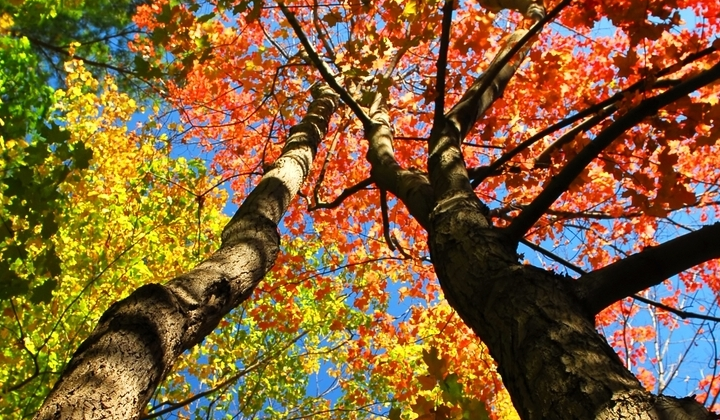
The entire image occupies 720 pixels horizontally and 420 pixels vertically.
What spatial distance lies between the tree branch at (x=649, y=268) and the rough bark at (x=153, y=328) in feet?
4.85

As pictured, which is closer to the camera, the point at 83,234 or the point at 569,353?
the point at 569,353

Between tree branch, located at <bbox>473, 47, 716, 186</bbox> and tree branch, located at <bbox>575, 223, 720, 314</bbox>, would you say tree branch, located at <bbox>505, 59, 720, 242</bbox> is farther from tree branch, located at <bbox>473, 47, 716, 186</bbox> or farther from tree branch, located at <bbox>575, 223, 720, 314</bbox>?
tree branch, located at <bbox>473, 47, 716, 186</bbox>

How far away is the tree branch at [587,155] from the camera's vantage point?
2.05 m

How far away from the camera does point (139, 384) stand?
1.57 metres

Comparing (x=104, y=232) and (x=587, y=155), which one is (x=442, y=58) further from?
(x=104, y=232)

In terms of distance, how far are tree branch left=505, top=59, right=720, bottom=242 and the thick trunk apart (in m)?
0.12

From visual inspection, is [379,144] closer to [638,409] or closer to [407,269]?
[638,409]

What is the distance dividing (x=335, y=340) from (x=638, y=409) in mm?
9396

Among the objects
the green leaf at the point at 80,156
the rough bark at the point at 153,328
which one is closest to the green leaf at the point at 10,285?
the green leaf at the point at 80,156

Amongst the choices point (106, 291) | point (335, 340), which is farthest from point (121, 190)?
point (335, 340)

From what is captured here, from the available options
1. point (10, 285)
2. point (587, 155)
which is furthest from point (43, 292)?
point (587, 155)

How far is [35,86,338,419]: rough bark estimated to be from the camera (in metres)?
1.45

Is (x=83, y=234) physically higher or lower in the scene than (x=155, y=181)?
lower

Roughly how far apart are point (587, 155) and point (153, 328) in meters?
1.82
